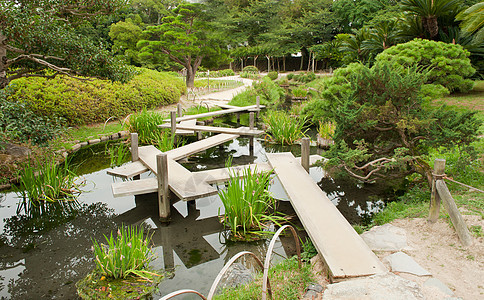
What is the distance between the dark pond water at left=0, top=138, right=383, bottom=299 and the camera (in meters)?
3.20

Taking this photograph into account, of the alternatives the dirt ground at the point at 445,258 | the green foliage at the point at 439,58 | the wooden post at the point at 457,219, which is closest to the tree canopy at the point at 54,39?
the dirt ground at the point at 445,258

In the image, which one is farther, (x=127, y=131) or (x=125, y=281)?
(x=127, y=131)

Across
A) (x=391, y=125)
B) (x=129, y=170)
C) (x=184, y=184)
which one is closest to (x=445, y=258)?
(x=391, y=125)

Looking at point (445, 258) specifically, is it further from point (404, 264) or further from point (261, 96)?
point (261, 96)

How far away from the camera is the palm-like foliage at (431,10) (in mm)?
11750

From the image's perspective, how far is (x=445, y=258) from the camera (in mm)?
2857

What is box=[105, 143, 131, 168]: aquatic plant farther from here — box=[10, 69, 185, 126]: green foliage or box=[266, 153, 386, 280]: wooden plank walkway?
box=[266, 153, 386, 280]: wooden plank walkway

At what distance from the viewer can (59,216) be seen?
4.56 metres

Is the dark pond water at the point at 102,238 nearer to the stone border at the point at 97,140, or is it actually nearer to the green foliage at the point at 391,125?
the green foliage at the point at 391,125

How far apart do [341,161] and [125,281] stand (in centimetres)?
298

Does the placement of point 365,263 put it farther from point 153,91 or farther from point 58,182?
point 153,91

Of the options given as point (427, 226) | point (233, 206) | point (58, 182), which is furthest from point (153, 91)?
point (427, 226)

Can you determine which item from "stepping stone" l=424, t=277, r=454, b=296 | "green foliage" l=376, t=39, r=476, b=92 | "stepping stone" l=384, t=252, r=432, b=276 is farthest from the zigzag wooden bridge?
"green foliage" l=376, t=39, r=476, b=92

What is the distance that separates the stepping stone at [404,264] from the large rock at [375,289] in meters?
0.17
